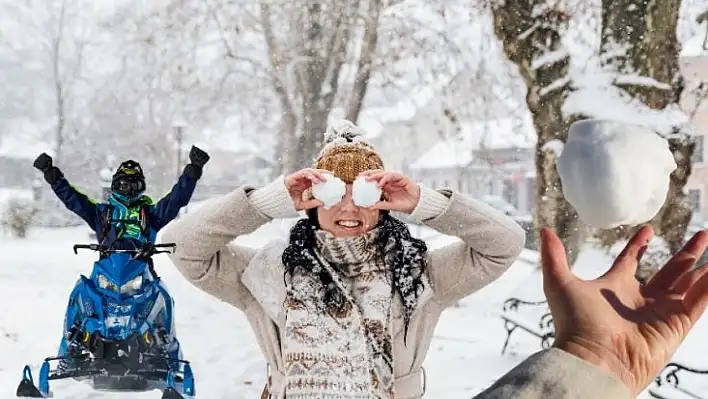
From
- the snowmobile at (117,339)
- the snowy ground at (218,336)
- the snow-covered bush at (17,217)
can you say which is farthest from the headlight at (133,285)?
the snow-covered bush at (17,217)

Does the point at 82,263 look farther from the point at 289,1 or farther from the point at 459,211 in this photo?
the point at 459,211

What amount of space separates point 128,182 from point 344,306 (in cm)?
352

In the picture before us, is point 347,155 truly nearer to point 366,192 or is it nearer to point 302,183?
point 302,183

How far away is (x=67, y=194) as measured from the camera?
5066mm

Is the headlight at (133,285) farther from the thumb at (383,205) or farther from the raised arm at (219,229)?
the thumb at (383,205)

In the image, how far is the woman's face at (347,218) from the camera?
6.33ft

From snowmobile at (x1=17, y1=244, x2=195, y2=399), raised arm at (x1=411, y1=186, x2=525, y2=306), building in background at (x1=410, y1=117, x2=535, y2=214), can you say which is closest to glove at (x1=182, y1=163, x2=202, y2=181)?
snowmobile at (x1=17, y1=244, x2=195, y2=399)

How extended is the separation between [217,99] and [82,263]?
6904mm

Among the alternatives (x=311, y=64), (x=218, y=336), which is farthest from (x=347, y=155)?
(x=311, y=64)

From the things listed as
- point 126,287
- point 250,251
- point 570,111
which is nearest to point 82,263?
point 126,287

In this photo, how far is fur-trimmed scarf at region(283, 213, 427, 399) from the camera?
196 cm

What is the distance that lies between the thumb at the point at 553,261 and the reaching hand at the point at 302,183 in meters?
0.89

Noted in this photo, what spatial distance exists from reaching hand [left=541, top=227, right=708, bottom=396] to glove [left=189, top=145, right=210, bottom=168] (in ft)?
12.2

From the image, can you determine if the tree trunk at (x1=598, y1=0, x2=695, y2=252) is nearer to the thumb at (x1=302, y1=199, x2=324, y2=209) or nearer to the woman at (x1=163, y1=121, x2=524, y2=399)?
the woman at (x1=163, y1=121, x2=524, y2=399)
